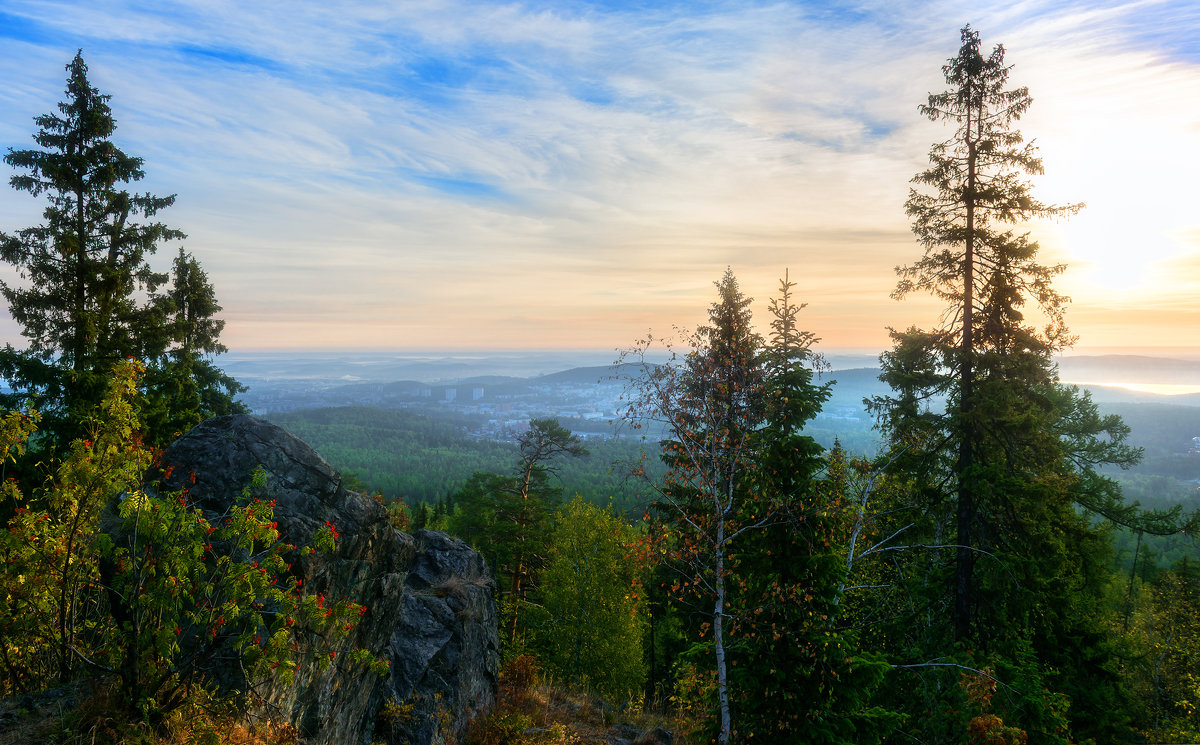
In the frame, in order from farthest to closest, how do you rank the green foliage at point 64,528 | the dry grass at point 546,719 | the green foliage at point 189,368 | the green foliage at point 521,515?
the green foliage at point 521,515
the green foliage at point 189,368
the dry grass at point 546,719
the green foliage at point 64,528

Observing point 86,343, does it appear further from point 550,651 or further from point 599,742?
point 550,651

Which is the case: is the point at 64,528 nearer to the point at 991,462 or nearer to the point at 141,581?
the point at 141,581

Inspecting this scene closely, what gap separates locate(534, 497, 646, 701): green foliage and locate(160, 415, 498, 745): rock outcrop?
1277cm

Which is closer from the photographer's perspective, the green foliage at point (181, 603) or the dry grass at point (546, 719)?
the green foliage at point (181, 603)

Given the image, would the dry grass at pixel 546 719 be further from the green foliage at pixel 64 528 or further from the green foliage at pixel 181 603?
the green foliage at pixel 64 528

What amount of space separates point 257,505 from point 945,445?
1477cm

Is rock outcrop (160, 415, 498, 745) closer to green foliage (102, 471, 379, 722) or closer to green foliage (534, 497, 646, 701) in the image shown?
green foliage (102, 471, 379, 722)

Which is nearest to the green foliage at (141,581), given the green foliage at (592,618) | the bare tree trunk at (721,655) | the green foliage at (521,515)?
the bare tree trunk at (721,655)

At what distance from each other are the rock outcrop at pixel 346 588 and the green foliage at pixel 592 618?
12.8 meters

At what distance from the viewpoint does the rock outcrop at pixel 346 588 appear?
303 inches

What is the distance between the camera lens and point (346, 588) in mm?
8305

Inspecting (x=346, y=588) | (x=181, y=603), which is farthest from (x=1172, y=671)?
(x=181, y=603)

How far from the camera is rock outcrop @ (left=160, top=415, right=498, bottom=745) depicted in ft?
25.2

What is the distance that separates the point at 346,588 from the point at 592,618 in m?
18.8
